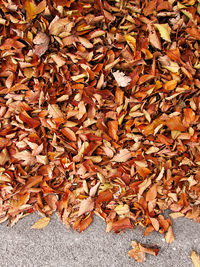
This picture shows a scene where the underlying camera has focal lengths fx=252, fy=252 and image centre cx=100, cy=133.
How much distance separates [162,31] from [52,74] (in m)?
0.79

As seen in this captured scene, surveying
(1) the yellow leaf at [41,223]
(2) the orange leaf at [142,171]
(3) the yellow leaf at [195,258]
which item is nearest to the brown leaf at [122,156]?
(2) the orange leaf at [142,171]

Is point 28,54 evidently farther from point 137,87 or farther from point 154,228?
point 154,228

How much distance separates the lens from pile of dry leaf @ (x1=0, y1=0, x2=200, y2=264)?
5.49ft

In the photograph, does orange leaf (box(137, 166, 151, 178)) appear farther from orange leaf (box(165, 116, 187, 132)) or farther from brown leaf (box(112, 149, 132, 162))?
orange leaf (box(165, 116, 187, 132))

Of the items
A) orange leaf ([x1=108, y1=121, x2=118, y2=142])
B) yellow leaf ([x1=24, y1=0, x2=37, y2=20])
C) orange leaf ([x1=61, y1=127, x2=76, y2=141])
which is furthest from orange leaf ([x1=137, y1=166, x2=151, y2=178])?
yellow leaf ([x1=24, y1=0, x2=37, y2=20])

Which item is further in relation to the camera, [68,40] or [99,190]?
[99,190]

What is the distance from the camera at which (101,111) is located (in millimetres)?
1791

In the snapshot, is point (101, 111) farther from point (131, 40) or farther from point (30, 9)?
point (30, 9)

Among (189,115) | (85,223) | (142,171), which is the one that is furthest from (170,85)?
(85,223)

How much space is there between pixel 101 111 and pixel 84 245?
3.14 ft

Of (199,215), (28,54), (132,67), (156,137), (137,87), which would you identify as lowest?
(199,215)

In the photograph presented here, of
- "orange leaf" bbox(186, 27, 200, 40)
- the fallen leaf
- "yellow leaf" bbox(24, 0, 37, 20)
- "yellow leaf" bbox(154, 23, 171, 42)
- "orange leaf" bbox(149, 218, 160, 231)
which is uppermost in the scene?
"yellow leaf" bbox(24, 0, 37, 20)

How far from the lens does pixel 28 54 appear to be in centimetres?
169

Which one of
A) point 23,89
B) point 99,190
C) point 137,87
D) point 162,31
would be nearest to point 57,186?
point 99,190
